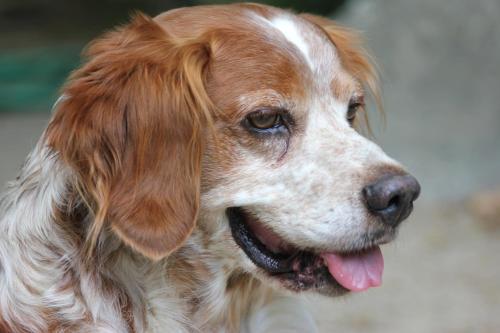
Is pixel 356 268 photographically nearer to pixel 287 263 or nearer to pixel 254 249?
pixel 287 263

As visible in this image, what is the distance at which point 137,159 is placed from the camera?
3027 mm

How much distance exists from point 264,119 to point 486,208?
3955 mm

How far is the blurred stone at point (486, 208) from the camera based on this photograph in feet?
22.1

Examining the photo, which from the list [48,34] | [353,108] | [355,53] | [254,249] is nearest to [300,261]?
[254,249]

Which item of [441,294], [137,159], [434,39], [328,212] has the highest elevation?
[137,159]

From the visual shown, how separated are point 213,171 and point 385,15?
437cm

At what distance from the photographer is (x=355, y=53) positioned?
3822 millimetres

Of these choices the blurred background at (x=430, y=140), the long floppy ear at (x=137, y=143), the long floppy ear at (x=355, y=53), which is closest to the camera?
the long floppy ear at (x=137, y=143)

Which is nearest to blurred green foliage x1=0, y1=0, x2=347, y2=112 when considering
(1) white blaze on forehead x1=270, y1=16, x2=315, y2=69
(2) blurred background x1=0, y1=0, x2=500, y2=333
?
(2) blurred background x1=0, y1=0, x2=500, y2=333

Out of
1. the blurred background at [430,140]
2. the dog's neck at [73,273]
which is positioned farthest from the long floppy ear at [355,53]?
the blurred background at [430,140]

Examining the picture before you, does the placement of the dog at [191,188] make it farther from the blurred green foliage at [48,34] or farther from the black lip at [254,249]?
the blurred green foliage at [48,34]

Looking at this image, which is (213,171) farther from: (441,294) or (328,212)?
(441,294)

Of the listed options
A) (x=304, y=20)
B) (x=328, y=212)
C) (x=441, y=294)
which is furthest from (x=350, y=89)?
(x=441, y=294)

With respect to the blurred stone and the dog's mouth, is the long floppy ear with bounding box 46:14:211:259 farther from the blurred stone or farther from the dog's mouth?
the blurred stone
